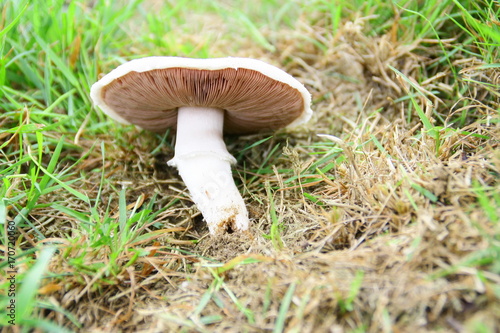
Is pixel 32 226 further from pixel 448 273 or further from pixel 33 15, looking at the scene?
pixel 448 273

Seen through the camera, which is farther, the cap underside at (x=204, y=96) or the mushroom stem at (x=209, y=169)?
the mushroom stem at (x=209, y=169)

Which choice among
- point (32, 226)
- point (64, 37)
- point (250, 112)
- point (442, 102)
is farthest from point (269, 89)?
point (64, 37)

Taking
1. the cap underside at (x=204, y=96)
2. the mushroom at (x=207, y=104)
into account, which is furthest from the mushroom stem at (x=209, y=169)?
the cap underside at (x=204, y=96)

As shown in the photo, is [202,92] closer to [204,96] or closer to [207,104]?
[204,96]

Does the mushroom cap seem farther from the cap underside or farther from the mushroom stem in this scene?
the mushroom stem

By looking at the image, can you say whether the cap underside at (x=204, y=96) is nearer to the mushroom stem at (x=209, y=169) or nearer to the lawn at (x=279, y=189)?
the mushroom stem at (x=209, y=169)

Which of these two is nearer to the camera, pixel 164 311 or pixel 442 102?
pixel 164 311
